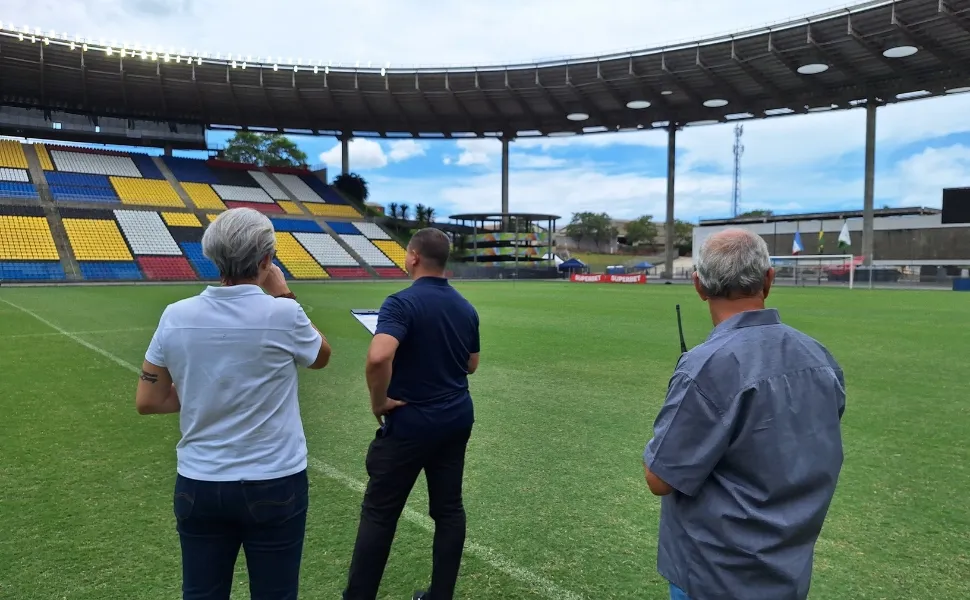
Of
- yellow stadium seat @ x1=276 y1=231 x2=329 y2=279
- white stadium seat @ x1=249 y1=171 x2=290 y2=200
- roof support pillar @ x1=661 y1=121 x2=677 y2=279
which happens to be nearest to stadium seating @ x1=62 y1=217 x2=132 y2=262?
yellow stadium seat @ x1=276 y1=231 x2=329 y2=279

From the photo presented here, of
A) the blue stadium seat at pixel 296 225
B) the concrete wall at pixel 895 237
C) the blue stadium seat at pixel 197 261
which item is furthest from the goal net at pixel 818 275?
the blue stadium seat at pixel 197 261

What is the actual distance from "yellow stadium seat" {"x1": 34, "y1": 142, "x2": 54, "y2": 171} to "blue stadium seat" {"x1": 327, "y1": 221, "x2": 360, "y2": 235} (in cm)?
1950

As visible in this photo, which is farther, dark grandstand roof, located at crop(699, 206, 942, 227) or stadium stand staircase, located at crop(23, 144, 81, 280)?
dark grandstand roof, located at crop(699, 206, 942, 227)

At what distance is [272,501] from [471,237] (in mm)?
53258

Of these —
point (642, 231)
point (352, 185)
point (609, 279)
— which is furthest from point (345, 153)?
point (642, 231)

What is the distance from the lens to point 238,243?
2008mm

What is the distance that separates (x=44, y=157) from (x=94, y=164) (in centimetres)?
307

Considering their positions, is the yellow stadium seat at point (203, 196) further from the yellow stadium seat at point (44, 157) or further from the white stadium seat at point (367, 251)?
the white stadium seat at point (367, 251)

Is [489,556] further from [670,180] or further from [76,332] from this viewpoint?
[670,180]

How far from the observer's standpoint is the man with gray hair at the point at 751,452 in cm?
157

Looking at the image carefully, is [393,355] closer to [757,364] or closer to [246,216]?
[246,216]

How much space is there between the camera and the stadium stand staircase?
110 feet

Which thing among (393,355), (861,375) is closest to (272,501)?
(393,355)

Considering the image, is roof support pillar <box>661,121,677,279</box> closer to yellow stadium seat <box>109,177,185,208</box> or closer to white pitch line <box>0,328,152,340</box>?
yellow stadium seat <box>109,177,185,208</box>
